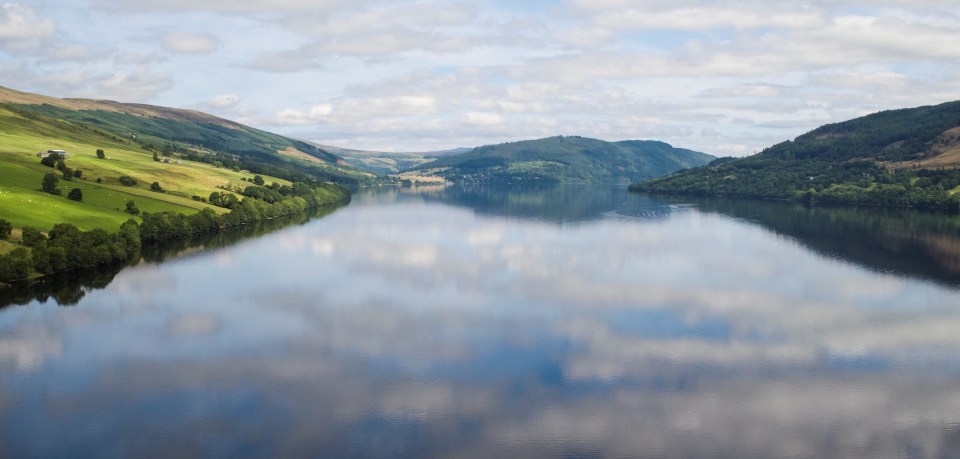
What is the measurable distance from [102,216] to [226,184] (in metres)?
62.6

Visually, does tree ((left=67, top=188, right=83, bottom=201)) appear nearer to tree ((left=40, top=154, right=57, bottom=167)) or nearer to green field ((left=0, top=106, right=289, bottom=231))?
green field ((left=0, top=106, right=289, bottom=231))

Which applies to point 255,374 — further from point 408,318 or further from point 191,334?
point 408,318

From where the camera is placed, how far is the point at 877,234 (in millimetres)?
119000

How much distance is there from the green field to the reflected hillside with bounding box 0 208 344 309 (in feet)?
22.0

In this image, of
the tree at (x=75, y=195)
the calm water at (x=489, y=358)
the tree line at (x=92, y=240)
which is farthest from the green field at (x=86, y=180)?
the calm water at (x=489, y=358)

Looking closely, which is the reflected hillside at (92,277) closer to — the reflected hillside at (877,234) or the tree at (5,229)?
the tree at (5,229)

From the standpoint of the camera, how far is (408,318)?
61.1 metres

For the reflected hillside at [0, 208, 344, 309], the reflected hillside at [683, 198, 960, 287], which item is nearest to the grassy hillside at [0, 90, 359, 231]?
the reflected hillside at [0, 208, 344, 309]

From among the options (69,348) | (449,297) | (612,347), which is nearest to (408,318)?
(449,297)

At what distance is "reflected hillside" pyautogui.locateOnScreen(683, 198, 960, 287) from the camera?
88.6m

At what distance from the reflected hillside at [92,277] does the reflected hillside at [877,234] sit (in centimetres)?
8762

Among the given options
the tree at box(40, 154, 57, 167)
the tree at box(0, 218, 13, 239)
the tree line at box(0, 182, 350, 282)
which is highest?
the tree at box(40, 154, 57, 167)

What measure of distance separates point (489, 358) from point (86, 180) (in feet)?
317

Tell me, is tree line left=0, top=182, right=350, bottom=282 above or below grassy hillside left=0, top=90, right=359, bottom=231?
below
